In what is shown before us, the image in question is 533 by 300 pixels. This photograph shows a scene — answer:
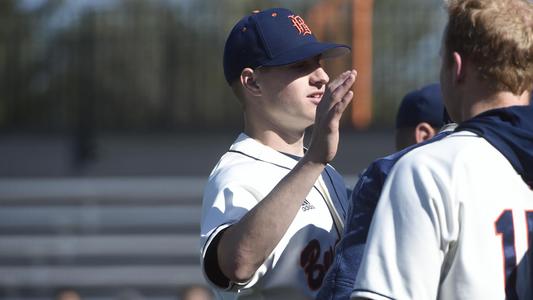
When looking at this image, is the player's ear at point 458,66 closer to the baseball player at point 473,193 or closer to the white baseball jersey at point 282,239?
the baseball player at point 473,193

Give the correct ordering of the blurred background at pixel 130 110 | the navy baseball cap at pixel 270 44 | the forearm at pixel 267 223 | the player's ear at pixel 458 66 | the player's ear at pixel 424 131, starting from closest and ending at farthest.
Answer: the player's ear at pixel 458 66
the forearm at pixel 267 223
the navy baseball cap at pixel 270 44
the player's ear at pixel 424 131
the blurred background at pixel 130 110

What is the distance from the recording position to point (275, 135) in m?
2.80

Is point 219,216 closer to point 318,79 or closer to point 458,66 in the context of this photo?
point 318,79

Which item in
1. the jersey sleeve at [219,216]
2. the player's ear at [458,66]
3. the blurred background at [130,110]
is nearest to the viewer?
the player's ear at [458,66]

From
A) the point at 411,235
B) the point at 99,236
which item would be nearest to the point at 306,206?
the point at 411,235

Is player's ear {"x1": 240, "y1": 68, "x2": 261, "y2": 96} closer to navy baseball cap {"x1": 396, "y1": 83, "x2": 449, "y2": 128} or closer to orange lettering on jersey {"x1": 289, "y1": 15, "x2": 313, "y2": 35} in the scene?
orange lettering on jersey {"x1": 289, "y1": 15, "x2": 313, "y2": 35}

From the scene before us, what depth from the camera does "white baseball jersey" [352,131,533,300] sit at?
6.39 ft

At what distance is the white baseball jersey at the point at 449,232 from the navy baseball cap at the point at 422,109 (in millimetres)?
1429

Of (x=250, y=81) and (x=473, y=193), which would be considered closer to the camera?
(x=473, y=193)

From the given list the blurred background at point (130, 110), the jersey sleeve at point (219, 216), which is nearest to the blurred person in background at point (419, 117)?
the jersey sleeve at point (219, 216)

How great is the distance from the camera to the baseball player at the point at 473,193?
6.40ft

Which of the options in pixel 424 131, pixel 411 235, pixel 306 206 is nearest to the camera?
pixel 411 235

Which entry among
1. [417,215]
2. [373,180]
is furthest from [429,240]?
[373,180]

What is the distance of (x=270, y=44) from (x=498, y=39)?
33.9 inches
